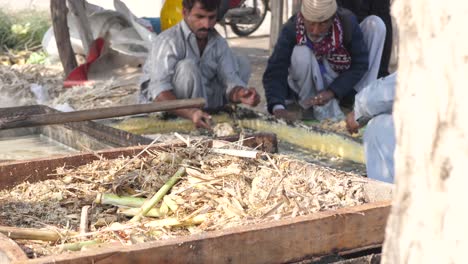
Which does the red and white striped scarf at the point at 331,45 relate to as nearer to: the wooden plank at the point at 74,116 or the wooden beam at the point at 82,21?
the wooden plank at the point at 74,116

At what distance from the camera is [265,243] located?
239cm

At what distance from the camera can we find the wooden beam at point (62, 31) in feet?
26.7

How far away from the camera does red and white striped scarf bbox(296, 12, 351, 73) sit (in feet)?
20.4

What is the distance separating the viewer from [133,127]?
600 cm

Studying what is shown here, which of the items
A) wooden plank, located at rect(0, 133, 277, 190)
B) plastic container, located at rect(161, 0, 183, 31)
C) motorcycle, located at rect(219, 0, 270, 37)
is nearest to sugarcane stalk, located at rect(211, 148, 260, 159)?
wooden plank, located at rect(0, 133, 277, 190)

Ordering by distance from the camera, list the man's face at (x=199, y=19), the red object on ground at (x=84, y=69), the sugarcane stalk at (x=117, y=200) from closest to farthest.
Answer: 1. the sugarcane stalk at (x=117, y=200)
2. the man's face at (x=199, y=19)
3. the red object on ground at (x=84, y=69)

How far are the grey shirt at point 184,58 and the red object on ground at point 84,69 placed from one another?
2189 mm

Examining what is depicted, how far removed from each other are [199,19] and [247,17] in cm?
760

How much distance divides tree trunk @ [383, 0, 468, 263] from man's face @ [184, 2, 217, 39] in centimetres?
462

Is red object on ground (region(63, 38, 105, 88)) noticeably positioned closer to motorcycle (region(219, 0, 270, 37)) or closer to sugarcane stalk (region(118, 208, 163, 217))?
motorcycle (region(219, 0, 270, 37))

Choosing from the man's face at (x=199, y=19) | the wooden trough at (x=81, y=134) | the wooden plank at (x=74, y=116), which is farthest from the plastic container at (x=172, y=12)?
the wooden plank at (x=74, y=116)

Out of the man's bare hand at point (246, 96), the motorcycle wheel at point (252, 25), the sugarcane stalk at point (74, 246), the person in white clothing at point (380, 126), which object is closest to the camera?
the sugarcane stalk at point (74, 246)

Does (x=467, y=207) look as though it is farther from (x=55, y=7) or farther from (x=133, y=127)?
(x=55, y=7)

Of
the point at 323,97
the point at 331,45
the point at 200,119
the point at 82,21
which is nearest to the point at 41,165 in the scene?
the point at 200,119
